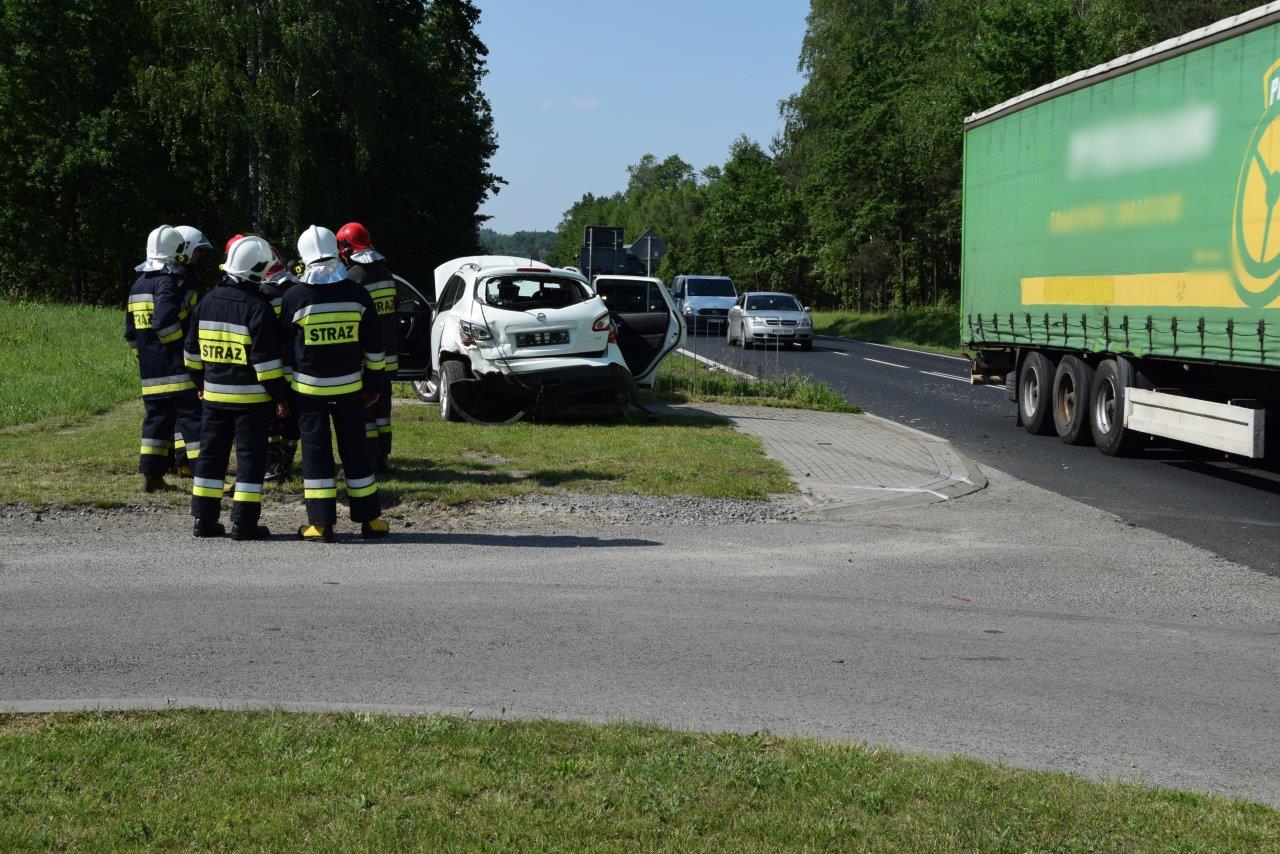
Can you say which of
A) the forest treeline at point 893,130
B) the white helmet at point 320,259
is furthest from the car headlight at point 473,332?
the forest treeline at point 893,130

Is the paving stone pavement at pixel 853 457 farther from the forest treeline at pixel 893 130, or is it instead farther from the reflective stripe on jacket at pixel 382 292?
the forest treeline at pixel 893 130

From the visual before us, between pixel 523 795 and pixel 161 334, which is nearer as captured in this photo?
pixel 523 795

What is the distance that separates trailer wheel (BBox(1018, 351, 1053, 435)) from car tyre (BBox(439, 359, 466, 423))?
698 cm

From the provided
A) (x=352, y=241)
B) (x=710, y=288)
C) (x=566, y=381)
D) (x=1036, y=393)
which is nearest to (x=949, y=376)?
(x=1036, y=393)

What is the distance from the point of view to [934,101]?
159ft

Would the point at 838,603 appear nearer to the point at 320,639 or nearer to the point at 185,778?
the point at 320,639

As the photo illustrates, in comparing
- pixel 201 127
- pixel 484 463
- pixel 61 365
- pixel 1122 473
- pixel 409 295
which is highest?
pixel 201 127

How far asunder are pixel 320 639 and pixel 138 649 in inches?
31.1

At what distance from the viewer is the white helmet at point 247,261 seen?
8.88m

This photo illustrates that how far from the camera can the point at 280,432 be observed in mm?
11094

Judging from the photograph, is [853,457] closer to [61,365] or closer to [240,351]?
[240,351]

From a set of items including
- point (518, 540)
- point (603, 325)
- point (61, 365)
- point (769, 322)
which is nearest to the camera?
point (518, 540)

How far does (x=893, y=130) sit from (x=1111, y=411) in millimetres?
38218

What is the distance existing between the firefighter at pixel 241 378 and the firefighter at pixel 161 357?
1802 millimetres
